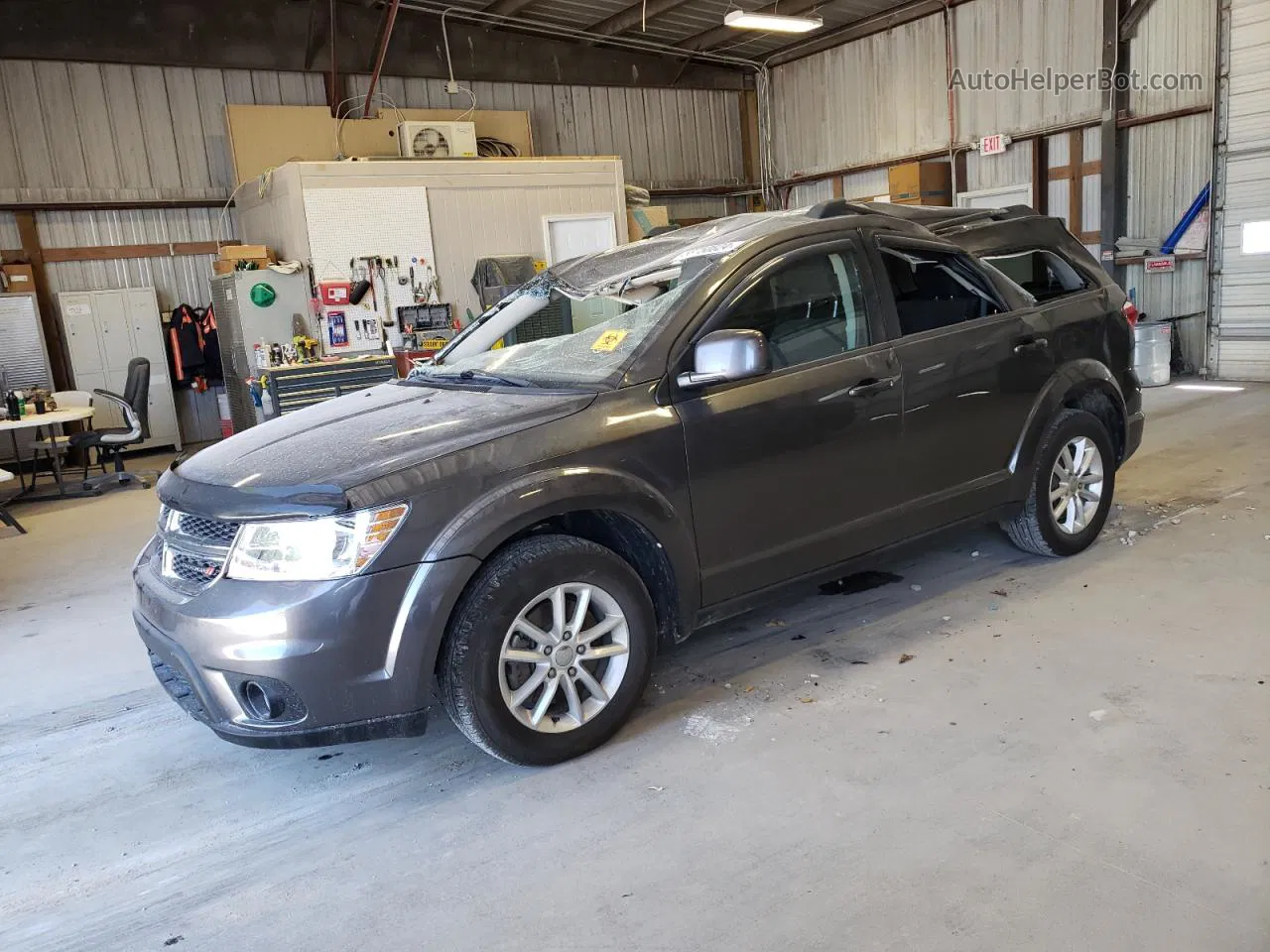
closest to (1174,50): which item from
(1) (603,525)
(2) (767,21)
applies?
(2) (767,21)

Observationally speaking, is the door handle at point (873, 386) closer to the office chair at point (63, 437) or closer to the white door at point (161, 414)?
the office chair at point (63, 437)

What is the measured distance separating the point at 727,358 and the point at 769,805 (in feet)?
4.20

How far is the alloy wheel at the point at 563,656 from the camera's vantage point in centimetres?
267

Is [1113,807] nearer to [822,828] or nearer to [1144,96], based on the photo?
[822,828]

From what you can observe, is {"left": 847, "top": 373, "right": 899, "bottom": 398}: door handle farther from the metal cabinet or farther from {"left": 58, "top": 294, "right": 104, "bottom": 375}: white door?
{"left": 58, "top": 294, "right": 104, "bottom": 375}: white door

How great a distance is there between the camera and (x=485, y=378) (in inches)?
131

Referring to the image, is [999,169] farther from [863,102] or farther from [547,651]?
[547,651]

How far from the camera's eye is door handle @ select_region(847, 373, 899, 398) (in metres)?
3.31

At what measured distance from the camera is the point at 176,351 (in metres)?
11.5

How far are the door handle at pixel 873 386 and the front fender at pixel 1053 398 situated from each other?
31.7 inches

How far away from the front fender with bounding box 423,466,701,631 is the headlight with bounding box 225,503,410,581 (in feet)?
0.46

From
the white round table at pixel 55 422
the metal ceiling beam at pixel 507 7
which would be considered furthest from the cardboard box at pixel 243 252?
the metal ceiling beam at pixel 507 7

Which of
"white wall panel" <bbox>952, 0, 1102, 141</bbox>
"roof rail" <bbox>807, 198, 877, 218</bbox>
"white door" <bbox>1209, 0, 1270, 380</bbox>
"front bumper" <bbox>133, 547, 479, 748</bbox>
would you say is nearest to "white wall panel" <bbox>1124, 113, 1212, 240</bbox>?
"white door" <bbox>1209, 0, 1270, 380</bbox>

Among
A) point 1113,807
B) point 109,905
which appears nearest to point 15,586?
point 109,905
